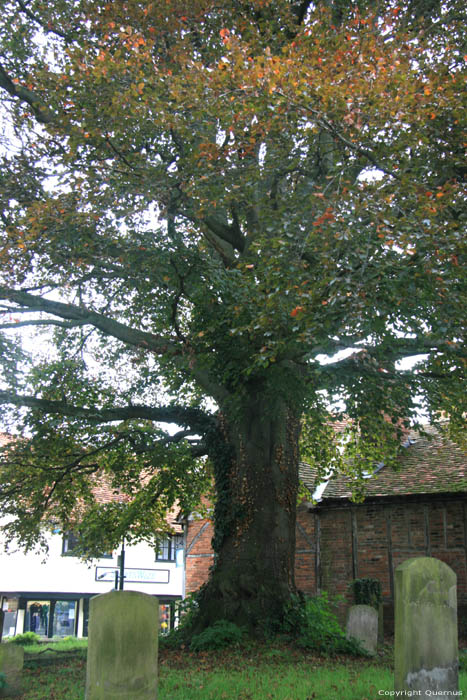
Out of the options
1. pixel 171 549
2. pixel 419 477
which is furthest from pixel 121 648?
pixel 171 549

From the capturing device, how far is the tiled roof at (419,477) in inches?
880

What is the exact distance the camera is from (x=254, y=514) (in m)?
13.5

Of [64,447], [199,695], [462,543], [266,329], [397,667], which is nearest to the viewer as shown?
[397,667]

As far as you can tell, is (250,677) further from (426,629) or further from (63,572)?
(63,572)

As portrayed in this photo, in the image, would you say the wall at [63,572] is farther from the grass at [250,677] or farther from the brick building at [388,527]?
the grass at [250,677]

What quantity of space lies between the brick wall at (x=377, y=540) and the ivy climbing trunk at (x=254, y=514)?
872 cm

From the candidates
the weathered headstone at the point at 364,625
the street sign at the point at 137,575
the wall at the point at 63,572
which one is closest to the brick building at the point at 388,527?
the weathered headstone at the point at 364,625

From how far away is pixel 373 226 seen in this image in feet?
33.1

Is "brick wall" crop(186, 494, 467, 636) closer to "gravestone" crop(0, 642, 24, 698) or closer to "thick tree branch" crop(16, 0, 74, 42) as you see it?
"gravestone" crop(0, 642, 24, 698)

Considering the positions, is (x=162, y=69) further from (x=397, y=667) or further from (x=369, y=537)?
(x=369, y=537)

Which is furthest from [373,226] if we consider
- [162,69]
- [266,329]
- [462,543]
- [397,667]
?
[462,543]

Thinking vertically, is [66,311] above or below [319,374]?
above

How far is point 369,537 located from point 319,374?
13926 millimetres

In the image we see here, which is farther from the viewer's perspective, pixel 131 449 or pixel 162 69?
pixel 131 449
